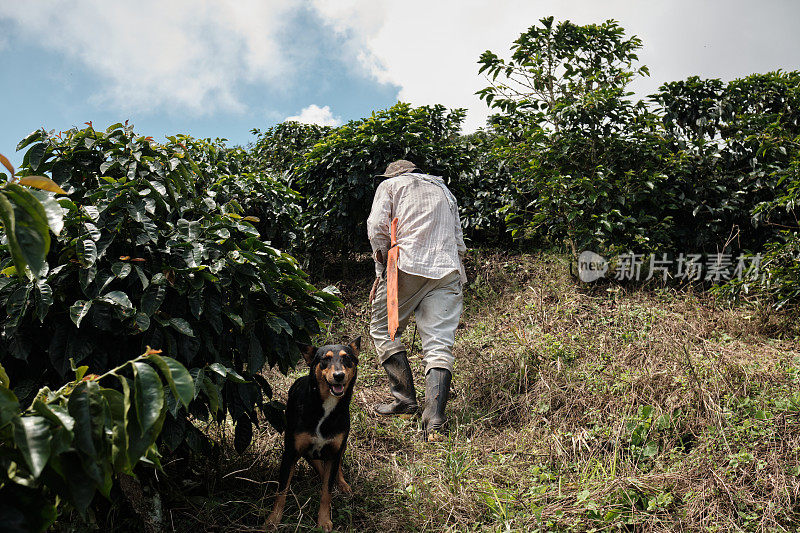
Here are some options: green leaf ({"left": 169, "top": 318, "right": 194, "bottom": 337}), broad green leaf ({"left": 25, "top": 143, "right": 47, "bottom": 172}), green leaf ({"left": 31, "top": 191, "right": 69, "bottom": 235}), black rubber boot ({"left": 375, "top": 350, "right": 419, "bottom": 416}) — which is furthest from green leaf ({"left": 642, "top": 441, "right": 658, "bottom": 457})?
broad green leaf ({"left": 25, "top": 143, "right": 47, "bottom": 172})

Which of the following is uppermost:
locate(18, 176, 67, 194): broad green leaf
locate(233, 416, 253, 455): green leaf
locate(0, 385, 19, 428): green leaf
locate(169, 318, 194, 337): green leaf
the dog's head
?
locate(18, 176, 67, 194): broad green leaf

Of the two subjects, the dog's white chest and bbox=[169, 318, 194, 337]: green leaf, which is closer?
bbox=[169, 318, 194, 337]: green leaf

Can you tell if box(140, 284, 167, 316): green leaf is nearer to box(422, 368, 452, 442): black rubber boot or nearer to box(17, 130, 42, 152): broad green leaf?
box(17, 130, 42, 152): broad green leaf

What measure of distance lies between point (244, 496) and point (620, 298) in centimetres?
398

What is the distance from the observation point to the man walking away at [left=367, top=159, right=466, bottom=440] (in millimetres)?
3984

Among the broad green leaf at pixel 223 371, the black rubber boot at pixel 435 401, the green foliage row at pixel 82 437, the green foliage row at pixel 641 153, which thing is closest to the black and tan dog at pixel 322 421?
the broad green leaf at pixel 223 371

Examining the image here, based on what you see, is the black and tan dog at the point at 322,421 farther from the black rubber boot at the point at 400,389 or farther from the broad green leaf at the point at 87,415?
the broad green leaf at the point at 87,415

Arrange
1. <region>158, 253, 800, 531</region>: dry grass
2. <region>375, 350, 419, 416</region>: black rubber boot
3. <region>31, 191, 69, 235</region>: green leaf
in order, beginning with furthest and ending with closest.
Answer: <region>375, 350, 419, 416</region>: black rubber boot < <region>158, 253, 800, 531</region>: dry grass < <region>31, 191, 69, 235</region>: green leaf

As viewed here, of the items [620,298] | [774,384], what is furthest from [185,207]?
[620,298]

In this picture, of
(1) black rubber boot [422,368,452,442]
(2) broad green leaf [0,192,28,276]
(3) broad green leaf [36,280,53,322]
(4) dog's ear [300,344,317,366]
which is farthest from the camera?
(1) black rubber boot [422,368,452,442]

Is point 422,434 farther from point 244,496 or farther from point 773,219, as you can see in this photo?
point 773,219

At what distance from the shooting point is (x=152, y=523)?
2.43 m

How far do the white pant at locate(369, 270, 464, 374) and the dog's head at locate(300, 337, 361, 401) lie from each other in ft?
3.39

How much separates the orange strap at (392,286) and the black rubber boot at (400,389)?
0.24 meters
